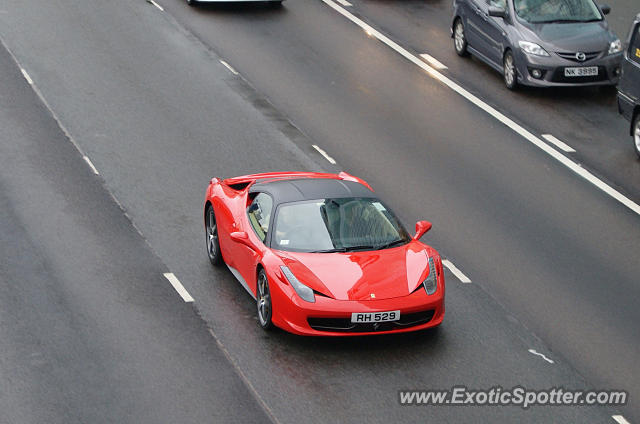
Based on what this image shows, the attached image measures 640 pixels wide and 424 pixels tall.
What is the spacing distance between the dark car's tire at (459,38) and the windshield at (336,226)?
1146 cm

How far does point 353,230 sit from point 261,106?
27.6ft

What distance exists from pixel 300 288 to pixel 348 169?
634 cm

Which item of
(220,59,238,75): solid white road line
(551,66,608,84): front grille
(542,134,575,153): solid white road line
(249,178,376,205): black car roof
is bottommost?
(220,59,238,75): solid white road line

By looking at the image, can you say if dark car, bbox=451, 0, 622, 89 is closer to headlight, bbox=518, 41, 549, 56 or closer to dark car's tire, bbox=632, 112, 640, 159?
headlight, bbox=518, 41, 549, 56

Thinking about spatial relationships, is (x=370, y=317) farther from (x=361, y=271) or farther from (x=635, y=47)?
(x=635, y=47)

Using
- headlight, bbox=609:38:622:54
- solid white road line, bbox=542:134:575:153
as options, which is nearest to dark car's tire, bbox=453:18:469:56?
headlight, bbox=609:38:622:54

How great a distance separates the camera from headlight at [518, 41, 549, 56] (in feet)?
70.1

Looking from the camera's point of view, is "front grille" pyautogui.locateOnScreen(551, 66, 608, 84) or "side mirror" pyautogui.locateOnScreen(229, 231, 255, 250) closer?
"side mirror" pyautogui.locateOnScreen(229, 231, 255, 250)

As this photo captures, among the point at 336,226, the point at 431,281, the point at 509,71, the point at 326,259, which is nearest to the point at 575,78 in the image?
the point at 509,71

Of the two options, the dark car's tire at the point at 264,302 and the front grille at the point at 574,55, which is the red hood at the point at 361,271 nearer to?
the dark car's tire at the point at 264,302

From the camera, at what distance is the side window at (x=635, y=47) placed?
1859 centimetres

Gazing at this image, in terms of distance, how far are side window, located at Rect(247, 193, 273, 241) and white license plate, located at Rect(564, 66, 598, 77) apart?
9.63 meters

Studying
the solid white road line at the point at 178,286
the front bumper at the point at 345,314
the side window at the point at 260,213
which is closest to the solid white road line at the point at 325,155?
the side window at the point at 260,213

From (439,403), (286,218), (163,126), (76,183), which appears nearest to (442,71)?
(163,126)
